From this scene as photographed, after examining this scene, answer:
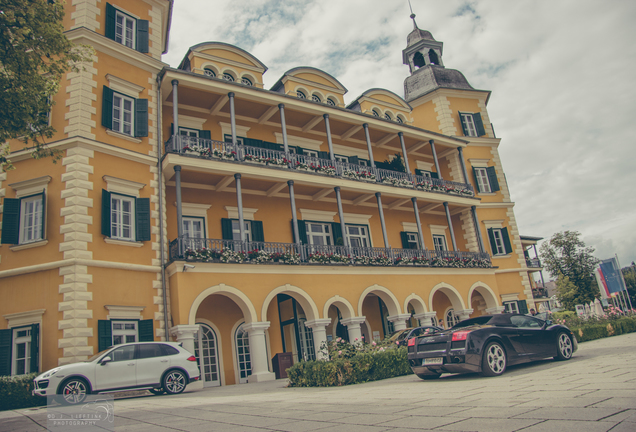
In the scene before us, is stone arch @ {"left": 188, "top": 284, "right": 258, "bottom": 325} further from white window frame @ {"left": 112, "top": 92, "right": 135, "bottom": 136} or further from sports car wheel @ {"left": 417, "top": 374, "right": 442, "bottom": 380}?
sports car wheel @ {"left": 417, "top": 374, "right": 442, "bottom": 380}

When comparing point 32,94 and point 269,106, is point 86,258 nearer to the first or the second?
point 32,94

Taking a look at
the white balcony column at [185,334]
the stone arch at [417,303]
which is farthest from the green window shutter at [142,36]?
the stone arch at [417,303]

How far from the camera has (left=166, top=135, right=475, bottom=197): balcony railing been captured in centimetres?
1731

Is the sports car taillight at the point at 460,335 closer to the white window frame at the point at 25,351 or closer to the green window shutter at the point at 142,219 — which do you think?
the green window shutter at the point at 142,219

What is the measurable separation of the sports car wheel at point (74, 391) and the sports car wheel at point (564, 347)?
10.8 metres

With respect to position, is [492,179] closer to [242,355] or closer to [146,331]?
[242,355]

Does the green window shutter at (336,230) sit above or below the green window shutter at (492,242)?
above

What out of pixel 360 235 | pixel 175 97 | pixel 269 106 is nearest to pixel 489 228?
pixel 360 235

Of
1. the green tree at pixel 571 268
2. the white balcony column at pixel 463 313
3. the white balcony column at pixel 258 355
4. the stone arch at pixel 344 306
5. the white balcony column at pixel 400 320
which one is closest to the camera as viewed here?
the white balcony column at pixel 258 355

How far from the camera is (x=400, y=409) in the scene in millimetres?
5473

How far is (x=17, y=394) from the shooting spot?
38.3ft

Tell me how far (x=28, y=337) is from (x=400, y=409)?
12741 millimetres

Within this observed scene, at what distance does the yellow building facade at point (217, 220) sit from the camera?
1430 cm

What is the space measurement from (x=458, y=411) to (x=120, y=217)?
1389 cm
